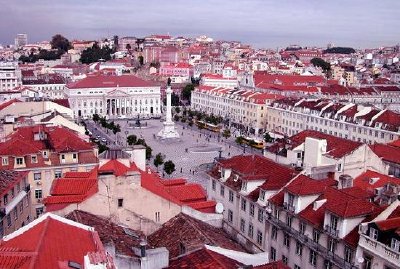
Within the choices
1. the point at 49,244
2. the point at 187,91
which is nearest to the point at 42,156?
the point at 49,244

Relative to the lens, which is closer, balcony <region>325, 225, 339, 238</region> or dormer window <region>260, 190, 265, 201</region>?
balcony <region>325, 225, 339, 238</region>

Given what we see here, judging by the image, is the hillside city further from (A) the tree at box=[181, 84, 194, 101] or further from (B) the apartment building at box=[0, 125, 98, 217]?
(A) the tree at box=[181, 84, 194, 101]

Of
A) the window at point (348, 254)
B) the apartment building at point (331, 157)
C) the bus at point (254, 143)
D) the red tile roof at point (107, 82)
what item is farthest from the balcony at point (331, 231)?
the red tile roof at point (107, 82)

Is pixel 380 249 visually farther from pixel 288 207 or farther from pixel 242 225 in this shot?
pixel 242 225

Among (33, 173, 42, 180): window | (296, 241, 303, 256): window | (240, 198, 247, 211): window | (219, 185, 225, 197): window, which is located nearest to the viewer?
(296, 241, 303, 256): window

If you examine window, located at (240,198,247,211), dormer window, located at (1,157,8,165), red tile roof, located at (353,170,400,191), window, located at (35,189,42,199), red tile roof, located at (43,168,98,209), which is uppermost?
red tile roof, located at (43,168,98,209)

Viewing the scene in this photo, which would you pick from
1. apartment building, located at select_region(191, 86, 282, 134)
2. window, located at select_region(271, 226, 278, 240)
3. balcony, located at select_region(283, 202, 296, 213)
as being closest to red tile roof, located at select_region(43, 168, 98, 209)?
balcony, located at select_region(283, 202, 296, 213)

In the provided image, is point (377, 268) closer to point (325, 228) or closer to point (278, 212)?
point (325, 228)

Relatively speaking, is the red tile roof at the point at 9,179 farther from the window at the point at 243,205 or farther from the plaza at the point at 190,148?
the plaza at the point at 190,148
